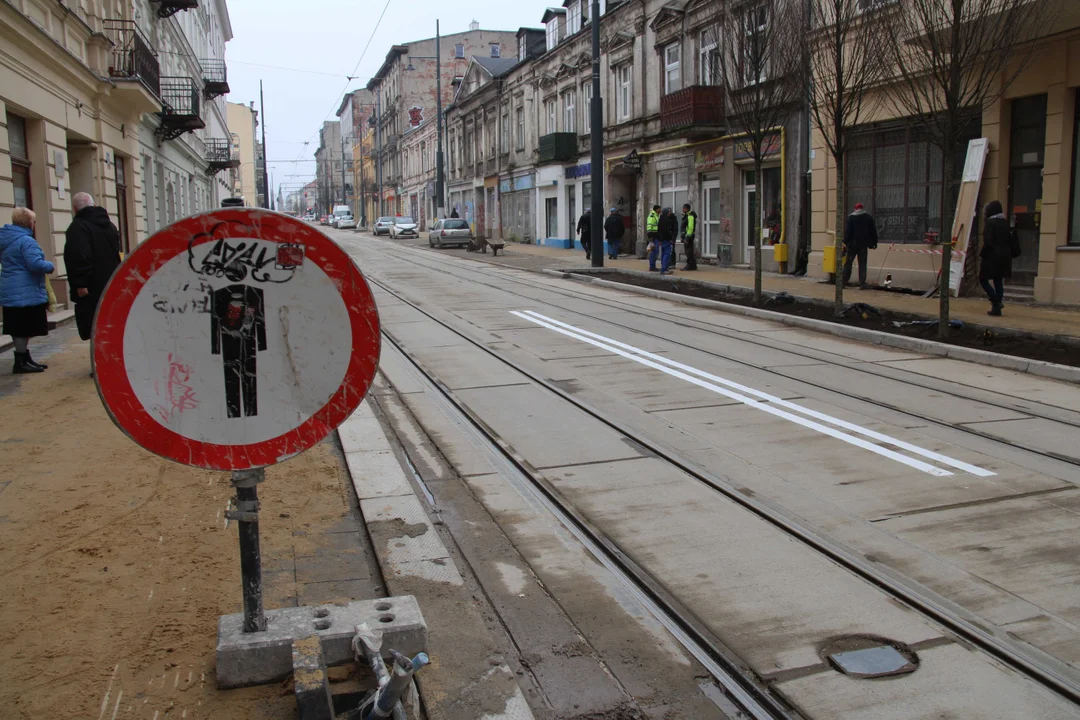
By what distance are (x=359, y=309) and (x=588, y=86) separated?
35051mm

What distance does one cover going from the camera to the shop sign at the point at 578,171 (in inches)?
1443

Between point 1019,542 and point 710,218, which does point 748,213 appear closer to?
point 710,218

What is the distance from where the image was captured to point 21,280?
31.0ft

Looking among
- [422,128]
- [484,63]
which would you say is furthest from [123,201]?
[422,128]

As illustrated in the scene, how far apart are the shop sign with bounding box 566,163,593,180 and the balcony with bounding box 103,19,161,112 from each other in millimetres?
18165

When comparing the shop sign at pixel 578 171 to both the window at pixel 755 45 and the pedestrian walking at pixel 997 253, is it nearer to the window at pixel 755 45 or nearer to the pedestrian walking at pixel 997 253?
Answer: the window at pixel 755 45

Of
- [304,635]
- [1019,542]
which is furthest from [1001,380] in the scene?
[304,635]

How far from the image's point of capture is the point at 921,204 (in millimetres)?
18500

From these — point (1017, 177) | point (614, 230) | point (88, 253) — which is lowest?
point (88, 253)

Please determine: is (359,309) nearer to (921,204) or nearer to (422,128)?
(921,204)

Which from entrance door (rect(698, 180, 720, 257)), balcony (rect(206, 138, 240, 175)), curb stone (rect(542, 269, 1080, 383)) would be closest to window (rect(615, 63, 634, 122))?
entrance door (rect(698, 180, 720, 257))

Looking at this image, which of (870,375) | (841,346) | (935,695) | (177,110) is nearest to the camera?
(935,695)

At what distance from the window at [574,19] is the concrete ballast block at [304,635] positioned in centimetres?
3608

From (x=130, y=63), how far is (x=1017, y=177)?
58.7 ft
